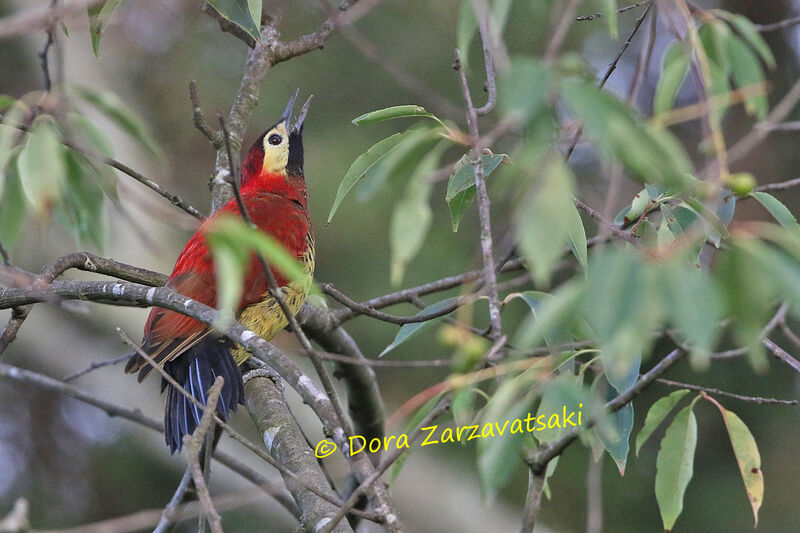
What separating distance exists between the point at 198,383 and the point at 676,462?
161 centimetres

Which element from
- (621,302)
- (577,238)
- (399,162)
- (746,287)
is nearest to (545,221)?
(621,302)

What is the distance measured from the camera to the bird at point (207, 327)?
9.26ft

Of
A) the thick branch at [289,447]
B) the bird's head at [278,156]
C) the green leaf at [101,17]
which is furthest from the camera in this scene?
the bird's head at [278,156]

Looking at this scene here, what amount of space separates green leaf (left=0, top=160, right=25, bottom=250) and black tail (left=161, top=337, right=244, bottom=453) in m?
0.84

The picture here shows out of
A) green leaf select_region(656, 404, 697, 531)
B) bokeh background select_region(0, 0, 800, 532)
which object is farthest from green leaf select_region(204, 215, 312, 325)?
bokeh background select_region(0, 0, 800, 532)

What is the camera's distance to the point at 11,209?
2035 millimetres

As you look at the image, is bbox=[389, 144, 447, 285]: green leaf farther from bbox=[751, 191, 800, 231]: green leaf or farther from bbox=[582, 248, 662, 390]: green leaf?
bbox=[751, 191, 800, 231]: green leaf

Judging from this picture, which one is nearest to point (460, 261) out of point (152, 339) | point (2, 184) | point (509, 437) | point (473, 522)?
point (473, 522)

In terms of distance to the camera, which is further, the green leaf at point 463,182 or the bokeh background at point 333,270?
the bokeh background at point 333,270

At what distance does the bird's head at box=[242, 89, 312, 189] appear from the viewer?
3.92 metres

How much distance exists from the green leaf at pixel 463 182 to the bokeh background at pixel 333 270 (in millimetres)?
3082

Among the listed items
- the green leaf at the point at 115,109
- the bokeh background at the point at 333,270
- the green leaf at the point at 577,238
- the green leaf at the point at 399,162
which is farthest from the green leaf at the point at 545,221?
the bokeh background at the point at 333,270

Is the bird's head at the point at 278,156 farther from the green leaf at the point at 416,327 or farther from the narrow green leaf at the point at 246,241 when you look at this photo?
the narrow green leaf at the point at 246,241

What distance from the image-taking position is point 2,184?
188cm
